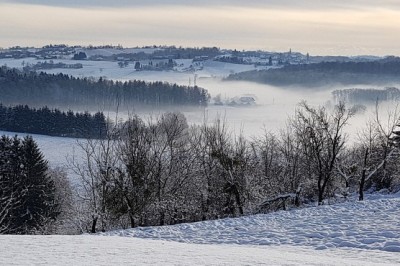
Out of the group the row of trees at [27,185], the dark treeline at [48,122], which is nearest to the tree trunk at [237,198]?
the row of trees at [27,185]

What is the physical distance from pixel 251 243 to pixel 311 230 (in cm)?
232

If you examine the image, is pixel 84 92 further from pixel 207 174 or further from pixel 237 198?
pixel 237 198

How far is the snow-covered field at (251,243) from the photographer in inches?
356

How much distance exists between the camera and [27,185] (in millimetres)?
39281

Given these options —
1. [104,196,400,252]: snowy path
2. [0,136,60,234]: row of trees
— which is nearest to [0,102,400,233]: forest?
[0,136,60,234]: row of trees

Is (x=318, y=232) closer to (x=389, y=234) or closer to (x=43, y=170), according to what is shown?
(x=389, y=234)

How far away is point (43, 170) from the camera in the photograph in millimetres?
40844

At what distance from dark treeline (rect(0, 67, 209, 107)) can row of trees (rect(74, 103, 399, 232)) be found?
13793 centimetres

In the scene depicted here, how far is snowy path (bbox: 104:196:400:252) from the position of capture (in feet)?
46.6

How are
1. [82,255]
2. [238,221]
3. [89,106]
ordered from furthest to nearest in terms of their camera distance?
1. [89,106]
2. [238,221]
3. [82,255]

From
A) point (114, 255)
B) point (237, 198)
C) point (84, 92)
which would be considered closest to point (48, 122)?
point (237, 198)

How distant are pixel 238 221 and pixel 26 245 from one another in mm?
10608

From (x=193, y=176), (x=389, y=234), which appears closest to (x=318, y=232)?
(x=389, y=234)

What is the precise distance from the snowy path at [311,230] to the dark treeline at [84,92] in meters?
156
